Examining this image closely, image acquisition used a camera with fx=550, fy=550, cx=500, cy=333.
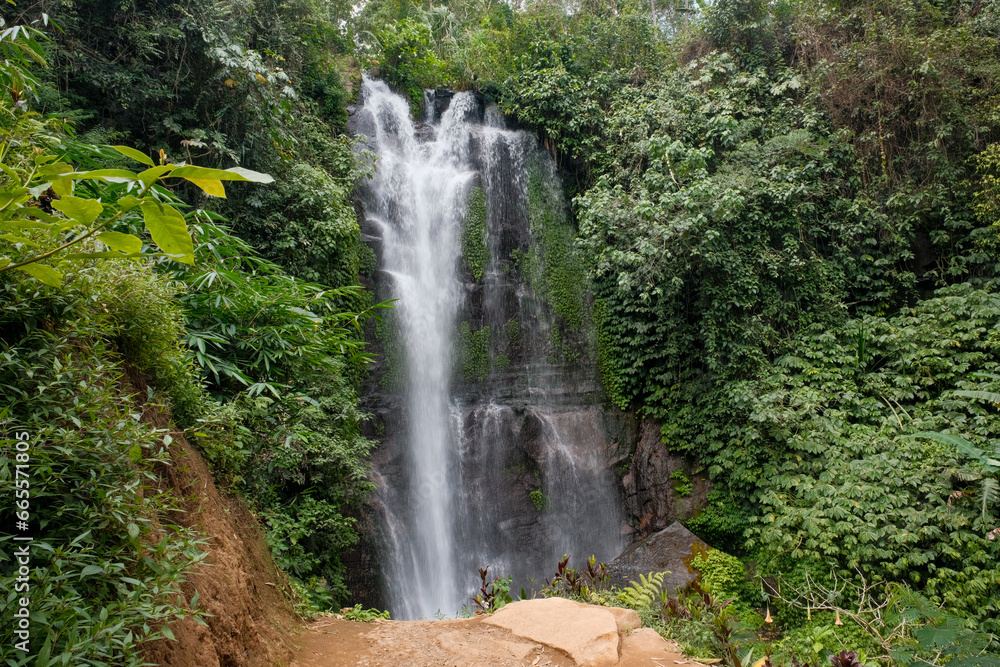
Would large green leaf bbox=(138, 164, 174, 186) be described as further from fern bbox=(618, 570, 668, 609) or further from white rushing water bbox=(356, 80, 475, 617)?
white rushing water bbox=(356, 80, 475, 617)

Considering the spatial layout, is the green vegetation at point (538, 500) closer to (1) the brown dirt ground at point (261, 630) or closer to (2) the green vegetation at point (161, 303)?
(2) the green vegetation at point (161, 303)

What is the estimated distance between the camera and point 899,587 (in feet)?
18.4

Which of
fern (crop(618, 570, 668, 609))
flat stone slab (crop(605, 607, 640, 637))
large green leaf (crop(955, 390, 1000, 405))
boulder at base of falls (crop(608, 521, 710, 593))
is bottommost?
boulder at base of falls (crop(608, 521, 710, 593))

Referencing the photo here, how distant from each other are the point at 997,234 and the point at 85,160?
34.0ft

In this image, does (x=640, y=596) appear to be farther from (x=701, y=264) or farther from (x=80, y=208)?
(x=80, y=208)

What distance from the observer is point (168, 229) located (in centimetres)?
93

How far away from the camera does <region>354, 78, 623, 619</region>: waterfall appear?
846 cm

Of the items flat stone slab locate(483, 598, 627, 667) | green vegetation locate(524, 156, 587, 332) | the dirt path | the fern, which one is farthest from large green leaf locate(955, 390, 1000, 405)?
green vegetation locate(524, 156, 587, 332)

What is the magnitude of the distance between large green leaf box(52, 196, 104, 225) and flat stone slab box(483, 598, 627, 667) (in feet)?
11.3

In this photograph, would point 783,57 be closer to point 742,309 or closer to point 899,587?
point 742,309

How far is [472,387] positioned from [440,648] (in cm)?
615

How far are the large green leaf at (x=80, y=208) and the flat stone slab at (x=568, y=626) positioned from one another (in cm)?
344

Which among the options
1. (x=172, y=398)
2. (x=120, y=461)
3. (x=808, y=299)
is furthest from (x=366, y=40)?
(x=120, y=461)

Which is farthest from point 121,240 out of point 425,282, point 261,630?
point 425,282
